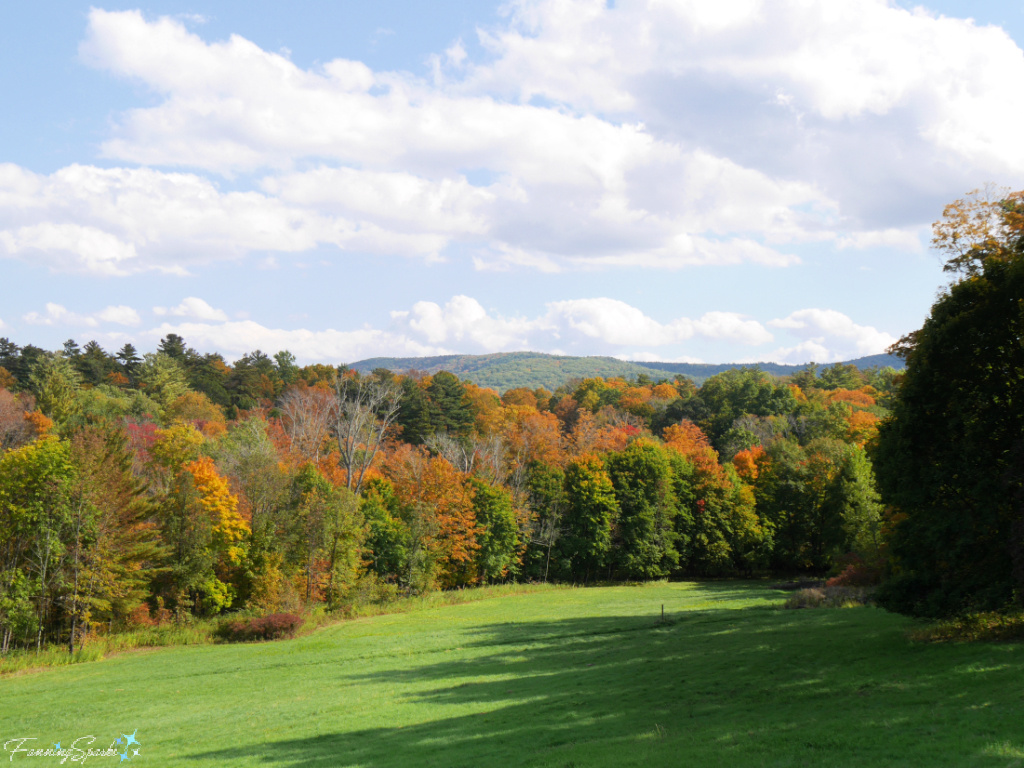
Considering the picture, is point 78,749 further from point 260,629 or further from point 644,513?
point 644,513

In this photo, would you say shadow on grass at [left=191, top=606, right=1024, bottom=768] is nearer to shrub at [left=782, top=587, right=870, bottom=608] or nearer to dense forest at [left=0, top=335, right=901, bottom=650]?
shrub at [left=782, top=587, right=870, bottom=608]

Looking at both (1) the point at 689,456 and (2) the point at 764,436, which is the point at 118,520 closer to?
(1) the point at 689,456

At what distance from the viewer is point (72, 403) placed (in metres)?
71.7

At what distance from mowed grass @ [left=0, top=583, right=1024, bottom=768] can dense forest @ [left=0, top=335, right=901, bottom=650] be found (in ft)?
25.6

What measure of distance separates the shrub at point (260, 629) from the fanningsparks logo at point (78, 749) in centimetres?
1895

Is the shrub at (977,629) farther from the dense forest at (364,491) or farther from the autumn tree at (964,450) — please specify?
the dense forest at (364,491)

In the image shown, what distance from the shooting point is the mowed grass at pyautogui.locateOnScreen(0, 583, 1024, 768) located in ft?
38.4

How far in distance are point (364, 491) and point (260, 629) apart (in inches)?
863

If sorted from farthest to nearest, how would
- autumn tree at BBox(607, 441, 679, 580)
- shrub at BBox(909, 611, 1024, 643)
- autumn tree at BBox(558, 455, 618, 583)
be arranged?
autumn tree at BBox(558, 455, 618, 583) < autumn tree at BBox(607, 441, 679, 580) < shrub at BBox(909, 611, 1024, 643)

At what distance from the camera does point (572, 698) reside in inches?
712

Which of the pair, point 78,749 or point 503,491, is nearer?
point 78,749

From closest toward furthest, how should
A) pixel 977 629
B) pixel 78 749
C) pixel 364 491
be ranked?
pixel 78 749 → pixel 977 629 → pixel 364 491

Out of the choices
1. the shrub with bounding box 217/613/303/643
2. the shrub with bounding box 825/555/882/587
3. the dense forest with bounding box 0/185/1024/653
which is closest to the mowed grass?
the shrub with bounding box 217/613/303/643

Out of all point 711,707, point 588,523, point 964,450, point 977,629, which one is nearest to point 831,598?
point 977,629
